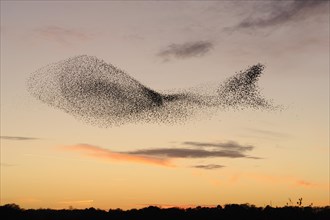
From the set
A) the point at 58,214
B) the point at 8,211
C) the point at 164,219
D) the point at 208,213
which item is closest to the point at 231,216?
the point at 208,213

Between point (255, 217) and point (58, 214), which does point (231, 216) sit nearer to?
point (255, 217)

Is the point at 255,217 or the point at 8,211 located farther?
the point at 8,211

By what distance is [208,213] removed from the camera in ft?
639

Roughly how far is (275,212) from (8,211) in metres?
97.2

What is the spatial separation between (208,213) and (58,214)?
55919 mm

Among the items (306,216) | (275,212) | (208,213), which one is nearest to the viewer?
(306,216)

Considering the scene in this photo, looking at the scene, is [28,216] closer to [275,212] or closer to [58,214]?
[58,214]

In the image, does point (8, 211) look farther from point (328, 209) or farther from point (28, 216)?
point (328, 209)

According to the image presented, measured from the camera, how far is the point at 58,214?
200 metres

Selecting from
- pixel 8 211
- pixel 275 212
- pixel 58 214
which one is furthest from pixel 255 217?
pixel 8 211

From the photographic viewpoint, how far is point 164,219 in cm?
19750

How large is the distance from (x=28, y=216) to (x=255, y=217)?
3187 inches

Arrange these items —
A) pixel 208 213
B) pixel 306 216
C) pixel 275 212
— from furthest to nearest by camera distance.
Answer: pixel 208 213, pixel 275 212, pixel 306 216

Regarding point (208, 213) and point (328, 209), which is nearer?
point (328, 209)
